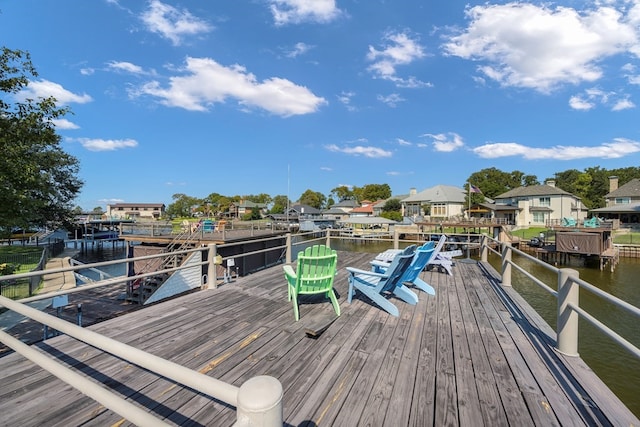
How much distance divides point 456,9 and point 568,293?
13178mm

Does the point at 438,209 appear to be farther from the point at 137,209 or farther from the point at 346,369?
the point at 137,209

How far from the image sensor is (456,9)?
11.6m

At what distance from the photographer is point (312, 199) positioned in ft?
298

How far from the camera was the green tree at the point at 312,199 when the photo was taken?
90938 mm

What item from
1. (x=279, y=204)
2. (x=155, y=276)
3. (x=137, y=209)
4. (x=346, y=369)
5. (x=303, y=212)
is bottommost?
(x=155, y=276)

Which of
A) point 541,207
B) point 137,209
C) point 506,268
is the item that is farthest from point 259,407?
point 137,209

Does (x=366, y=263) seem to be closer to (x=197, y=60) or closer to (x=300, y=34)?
(x=197, y=60)

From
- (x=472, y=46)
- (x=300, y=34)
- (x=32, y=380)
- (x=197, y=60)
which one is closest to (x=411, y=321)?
(x=32, y=380)

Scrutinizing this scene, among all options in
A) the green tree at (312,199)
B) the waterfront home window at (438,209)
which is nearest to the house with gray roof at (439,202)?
the waterfront home window at (438,209)

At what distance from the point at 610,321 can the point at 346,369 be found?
15.1 m

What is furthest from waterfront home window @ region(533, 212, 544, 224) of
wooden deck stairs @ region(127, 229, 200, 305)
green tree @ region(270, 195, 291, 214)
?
green tree @ region(270, 195, 291, 214)

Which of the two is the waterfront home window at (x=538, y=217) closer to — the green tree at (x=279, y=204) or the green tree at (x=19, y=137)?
the green tree at (x=19, y=137)

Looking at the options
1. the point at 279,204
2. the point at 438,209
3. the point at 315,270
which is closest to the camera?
the point at 315,270

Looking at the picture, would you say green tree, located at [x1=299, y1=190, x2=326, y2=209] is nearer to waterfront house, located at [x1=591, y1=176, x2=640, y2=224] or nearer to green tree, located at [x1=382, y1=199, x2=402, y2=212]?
green tree, located at [x1=382, y1=199, x2=402, y2=212]
